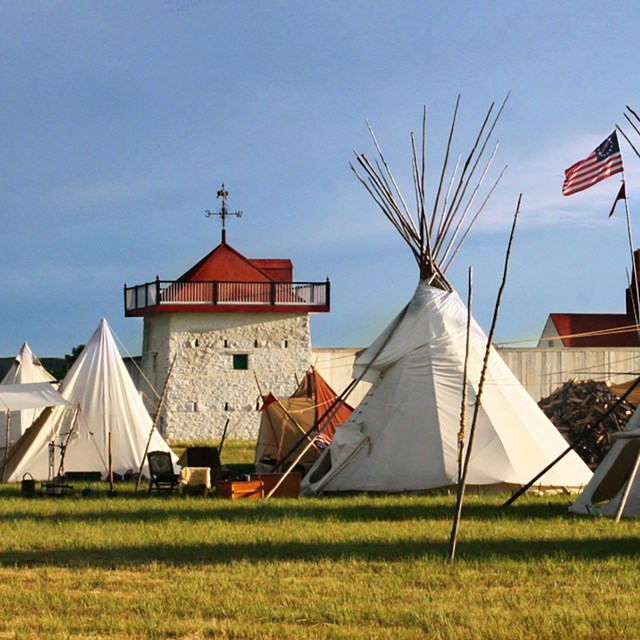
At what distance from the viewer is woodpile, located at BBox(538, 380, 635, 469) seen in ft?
69.3

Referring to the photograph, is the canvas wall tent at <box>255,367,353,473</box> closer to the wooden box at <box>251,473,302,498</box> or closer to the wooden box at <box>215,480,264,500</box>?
the wooden box at <box>251,473,302,498</box>

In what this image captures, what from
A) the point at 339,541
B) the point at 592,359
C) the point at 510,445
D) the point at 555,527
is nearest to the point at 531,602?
the point at 339,541

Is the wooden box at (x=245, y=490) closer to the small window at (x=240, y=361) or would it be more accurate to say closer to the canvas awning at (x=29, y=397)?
the canvas awning at (x=29, y=397)

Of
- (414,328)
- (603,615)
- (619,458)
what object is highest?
(414,328)

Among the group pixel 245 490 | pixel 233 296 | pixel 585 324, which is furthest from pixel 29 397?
pixel 585 324

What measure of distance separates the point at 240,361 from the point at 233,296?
1763 millimetres

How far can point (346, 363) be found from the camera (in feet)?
109

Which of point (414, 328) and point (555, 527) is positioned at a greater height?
point (414, 328)

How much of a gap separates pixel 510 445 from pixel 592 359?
1613cm

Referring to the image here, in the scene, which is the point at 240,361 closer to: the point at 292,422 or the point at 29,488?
the point at 292,422

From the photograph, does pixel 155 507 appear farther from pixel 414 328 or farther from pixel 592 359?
pixel 592 359

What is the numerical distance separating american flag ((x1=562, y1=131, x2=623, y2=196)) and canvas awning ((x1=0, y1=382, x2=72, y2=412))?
7805 millimetres

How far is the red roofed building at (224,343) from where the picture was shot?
1353 inches

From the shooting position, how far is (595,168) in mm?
16812
